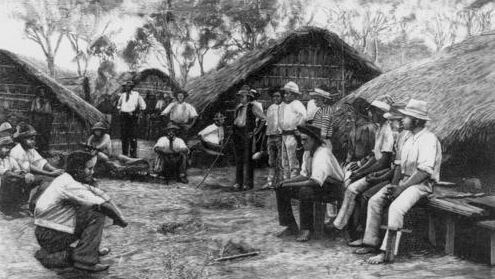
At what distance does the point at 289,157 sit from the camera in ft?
22.7

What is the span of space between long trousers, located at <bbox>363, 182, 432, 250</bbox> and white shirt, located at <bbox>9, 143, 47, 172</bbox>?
3070 mm

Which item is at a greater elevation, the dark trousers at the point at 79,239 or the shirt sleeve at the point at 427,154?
the shirt sleeve at the point at 427,154

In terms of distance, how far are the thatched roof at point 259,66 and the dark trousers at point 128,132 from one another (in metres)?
0.79

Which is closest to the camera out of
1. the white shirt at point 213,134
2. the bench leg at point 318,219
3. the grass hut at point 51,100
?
the bench leg at point 318,219

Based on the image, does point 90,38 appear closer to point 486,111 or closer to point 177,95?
point 177,95

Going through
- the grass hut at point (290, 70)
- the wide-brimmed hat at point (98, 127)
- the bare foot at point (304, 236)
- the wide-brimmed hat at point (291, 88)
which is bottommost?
the bare foot at point (304, 236)

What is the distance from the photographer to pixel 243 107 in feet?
23.5

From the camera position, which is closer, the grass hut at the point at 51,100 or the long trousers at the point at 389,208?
the long trousers at the point at 389,208

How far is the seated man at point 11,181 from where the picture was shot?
17.8 feet

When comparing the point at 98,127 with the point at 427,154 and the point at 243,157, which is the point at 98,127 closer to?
the point at 243,157

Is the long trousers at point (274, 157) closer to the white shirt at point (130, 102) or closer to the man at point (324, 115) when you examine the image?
the man at point (324, 115)

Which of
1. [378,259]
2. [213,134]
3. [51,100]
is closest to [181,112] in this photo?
[213,134]

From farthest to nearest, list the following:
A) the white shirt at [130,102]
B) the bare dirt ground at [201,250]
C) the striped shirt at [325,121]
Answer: the white shirt at [130,102] < the striped shirt at [325,121] < the bare dirt ground at [201,250]

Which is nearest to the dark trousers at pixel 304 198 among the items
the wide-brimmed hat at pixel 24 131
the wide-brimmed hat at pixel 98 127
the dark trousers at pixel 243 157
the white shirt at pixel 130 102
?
the dark trousers at pixel 243 157
